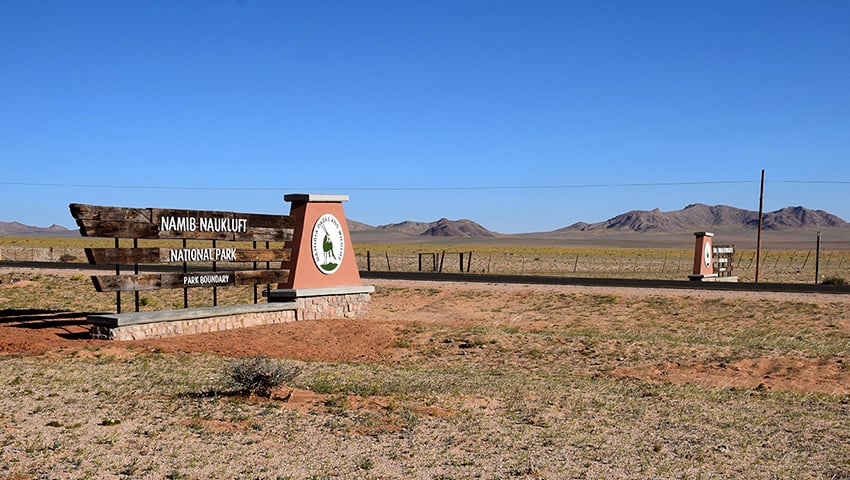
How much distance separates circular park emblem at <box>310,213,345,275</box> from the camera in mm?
22422

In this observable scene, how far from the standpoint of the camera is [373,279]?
39938 mm

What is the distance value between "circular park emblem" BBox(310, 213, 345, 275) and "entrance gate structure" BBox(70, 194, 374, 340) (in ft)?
0.09

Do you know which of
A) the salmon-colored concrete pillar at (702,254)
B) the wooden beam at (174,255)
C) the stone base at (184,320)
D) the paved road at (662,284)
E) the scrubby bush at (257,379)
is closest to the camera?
the scrubby bush at (257,379)

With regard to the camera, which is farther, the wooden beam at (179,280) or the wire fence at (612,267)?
the wire fence at (612,267)

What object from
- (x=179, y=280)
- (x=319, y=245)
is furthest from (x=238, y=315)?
(x=319, y=245)

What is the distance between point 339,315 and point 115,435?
14494mm

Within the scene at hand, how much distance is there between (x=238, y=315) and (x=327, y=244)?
3.70 metres

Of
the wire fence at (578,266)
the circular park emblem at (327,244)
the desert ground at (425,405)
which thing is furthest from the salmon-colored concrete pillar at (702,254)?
the circular park emblem at (327,244)

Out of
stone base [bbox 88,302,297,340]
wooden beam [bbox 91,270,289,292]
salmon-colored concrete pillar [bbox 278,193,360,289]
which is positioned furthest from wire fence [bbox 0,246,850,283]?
stone base [bbox 88,302,297,340]

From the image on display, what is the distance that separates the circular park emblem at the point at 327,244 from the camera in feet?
73.6

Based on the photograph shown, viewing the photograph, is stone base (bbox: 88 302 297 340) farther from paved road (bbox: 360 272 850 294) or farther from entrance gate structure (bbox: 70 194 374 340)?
paved road (bbox: 360 272 850 294)

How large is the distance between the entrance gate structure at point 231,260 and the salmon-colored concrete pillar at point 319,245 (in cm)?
3

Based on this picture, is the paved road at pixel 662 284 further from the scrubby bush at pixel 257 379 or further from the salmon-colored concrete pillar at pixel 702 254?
the scrubby bush at pixel 257 379

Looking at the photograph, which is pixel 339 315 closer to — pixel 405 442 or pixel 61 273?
pixel 405 442
